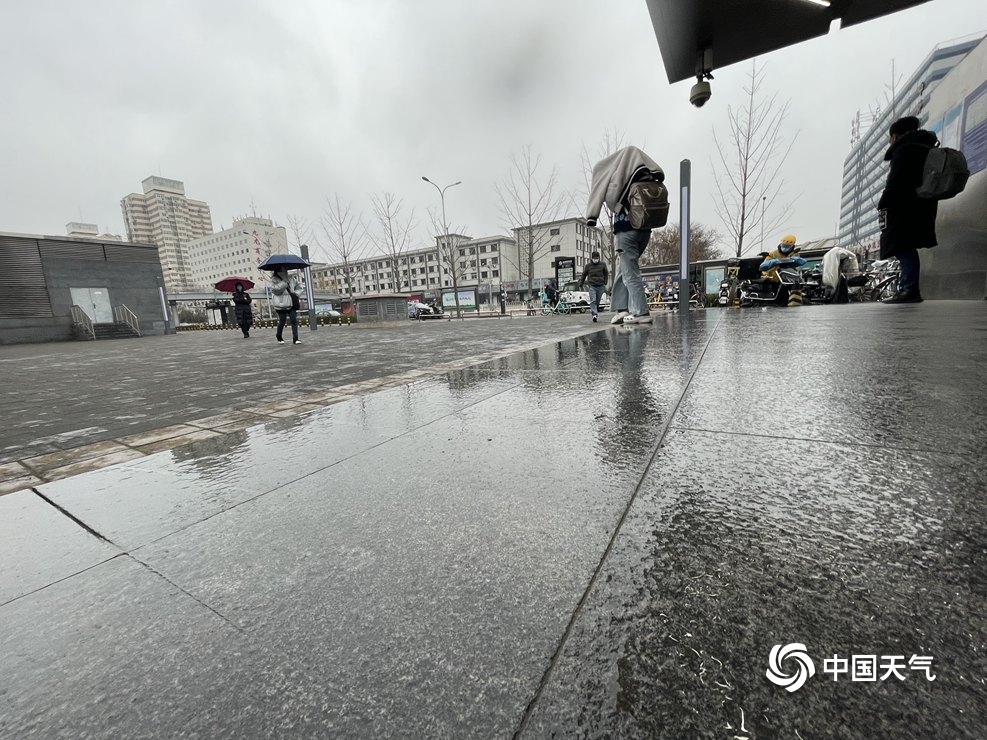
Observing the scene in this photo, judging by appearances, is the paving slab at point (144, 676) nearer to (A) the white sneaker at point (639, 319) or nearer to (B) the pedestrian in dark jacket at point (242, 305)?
(A) the white sneaker at point (639, 319)

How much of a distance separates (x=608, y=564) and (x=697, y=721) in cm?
34

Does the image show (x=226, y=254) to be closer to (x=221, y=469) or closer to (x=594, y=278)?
(x=594, y=278)

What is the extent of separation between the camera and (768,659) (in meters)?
0.65

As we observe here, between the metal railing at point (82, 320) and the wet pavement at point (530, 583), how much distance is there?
25172mm

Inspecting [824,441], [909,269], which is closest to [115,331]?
[824,441]

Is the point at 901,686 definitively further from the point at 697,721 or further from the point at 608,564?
the point at 608,564

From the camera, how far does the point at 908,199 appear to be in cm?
625

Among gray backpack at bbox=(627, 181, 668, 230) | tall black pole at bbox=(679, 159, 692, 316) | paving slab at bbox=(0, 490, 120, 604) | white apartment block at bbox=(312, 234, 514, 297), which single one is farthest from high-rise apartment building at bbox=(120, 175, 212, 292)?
paving slab at bbox=(0, 490, 120, 604)

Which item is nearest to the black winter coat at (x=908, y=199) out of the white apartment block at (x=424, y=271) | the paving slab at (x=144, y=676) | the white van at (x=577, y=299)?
the paving slab at (x=144, y=676)

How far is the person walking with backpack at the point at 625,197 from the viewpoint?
574cm

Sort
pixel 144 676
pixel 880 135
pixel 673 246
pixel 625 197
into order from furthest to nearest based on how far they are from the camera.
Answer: pixel 880 135 → pixel 673 246 → pixel 625 197 → pixel 144 676

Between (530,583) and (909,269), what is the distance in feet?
31.5

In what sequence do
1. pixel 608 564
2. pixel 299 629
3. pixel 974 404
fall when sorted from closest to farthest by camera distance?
pixel 299 629
pixel 608 564
pixel 974 404

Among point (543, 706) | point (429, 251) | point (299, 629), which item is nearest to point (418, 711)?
point (543, 706)
